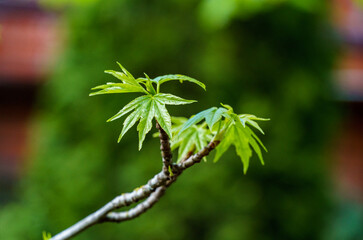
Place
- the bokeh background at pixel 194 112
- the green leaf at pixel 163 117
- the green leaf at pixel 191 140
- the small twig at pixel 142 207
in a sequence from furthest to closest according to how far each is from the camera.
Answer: the bokeh background at pixel 194 112 < the green leaf at pixel 191 140 < the small twig at pixel 142 207 < the green leaf at pixel 163 117

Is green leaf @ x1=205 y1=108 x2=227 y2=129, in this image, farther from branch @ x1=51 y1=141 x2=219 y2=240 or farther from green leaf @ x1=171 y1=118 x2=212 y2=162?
green leaf @ x1=171 y1=118 x2=212 y2=162

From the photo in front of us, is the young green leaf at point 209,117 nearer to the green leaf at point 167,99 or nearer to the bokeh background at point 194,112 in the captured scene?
the green leaf at point 167,99

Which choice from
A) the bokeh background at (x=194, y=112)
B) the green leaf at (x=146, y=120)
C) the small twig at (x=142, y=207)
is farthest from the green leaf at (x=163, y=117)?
the bokeh background at (x=194, y=112)

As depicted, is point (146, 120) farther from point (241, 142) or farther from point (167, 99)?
point (241, 142)

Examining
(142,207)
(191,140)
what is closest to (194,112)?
(191,140)

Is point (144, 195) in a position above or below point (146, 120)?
below

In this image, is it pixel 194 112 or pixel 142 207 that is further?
pixel 194 112

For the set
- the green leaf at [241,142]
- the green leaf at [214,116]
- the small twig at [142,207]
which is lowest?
the small twig at [142,207]

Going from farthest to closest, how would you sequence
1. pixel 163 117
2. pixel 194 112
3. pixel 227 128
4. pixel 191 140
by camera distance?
pixel 194 112 < pixel 191 140 < pixel 227 128 < pixel 163 117

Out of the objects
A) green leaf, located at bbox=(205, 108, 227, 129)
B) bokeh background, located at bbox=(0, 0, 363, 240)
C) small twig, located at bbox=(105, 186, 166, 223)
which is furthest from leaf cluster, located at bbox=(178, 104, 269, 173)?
bokeh background, located at bbox=(0, 0, 363, 240)

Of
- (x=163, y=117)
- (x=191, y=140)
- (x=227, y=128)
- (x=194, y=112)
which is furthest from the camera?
(x=194, y=112)
